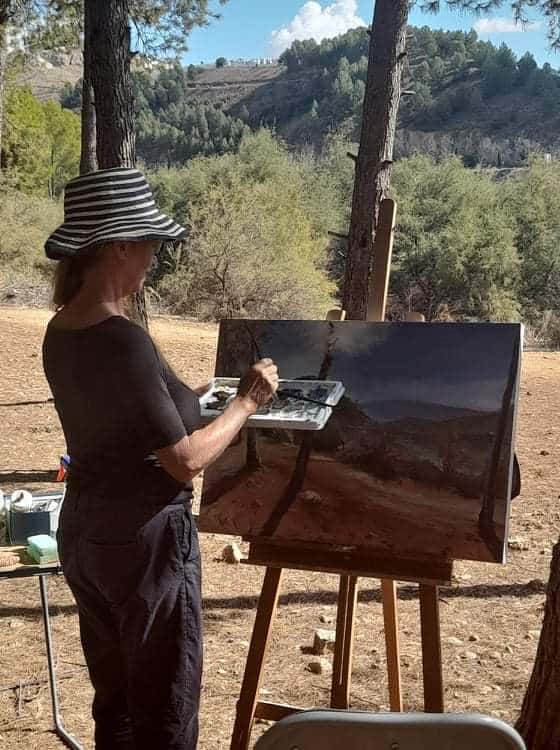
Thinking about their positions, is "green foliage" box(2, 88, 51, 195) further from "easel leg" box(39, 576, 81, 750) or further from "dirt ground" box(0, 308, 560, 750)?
"easel leg" box(39, 576, 81, 750)

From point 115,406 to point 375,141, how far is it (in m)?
4.24

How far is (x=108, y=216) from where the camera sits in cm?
173

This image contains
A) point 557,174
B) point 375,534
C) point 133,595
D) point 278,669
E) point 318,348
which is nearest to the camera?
point 133,595

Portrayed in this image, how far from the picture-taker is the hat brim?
169 centimetres

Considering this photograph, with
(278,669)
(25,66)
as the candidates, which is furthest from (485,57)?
(278,669)

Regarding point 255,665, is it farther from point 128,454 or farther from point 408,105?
point 408,105

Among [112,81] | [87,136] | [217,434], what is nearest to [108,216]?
[217,434]

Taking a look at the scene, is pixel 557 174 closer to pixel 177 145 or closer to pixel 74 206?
pixel 74 206

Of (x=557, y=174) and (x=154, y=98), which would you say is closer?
(x=557, y=174)

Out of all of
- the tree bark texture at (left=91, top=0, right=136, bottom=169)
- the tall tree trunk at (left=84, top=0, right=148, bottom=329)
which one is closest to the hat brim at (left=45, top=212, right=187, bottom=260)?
the tall tree trunk at (left=84, top=0, right=148, bottom=329)

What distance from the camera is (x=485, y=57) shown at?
8162cm

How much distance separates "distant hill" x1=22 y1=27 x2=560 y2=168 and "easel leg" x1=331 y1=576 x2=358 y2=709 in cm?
5626

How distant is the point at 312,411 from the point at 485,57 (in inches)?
3476

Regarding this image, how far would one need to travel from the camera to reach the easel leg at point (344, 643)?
257 centimetres
